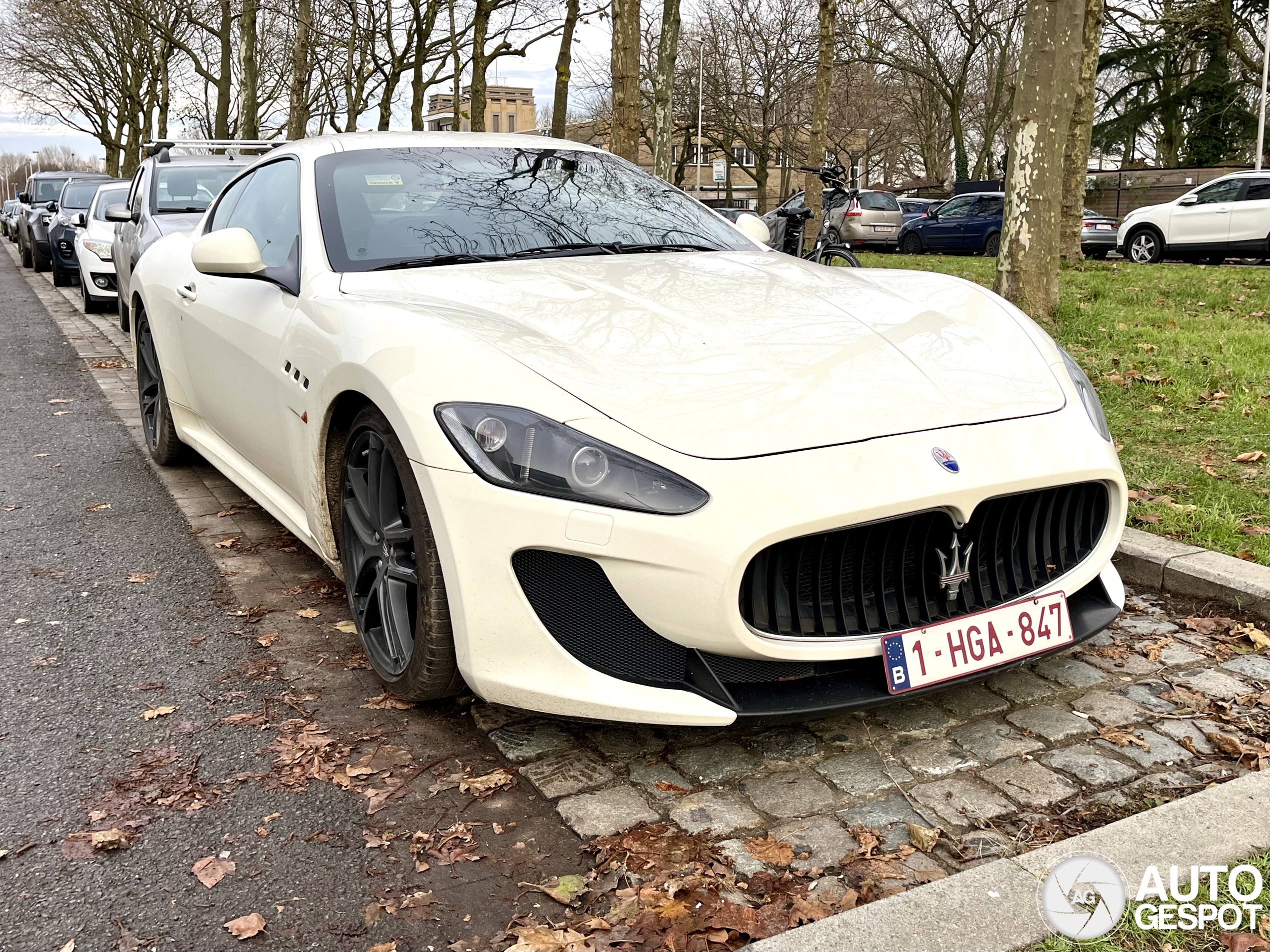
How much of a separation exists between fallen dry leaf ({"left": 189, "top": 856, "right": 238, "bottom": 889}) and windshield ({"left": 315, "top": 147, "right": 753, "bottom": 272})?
1.79m

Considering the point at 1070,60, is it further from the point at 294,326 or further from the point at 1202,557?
the point at 294,326

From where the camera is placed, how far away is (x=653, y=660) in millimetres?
2586

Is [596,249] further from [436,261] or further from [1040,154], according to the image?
[1040,154]

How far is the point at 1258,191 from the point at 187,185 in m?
15.3

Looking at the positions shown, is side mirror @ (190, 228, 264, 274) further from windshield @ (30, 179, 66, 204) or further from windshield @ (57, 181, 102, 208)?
windshield @ (30, 179, 66, 204)

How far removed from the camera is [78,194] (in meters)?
19.1

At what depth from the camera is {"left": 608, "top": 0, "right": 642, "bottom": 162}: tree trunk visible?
12.4 m

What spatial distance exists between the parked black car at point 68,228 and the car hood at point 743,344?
15610mm

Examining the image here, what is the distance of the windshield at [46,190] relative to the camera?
24359 millimetres

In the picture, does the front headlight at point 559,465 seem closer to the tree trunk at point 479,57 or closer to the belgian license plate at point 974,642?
the belgian license plate at point 974,642

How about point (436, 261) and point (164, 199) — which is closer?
point (436, 261)

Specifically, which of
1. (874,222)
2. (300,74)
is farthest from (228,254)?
(874,222)

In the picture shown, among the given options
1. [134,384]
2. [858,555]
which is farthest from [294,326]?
[134,384]

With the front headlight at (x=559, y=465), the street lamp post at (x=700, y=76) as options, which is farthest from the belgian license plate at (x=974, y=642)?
the street lamp post at (x=700, y=76)
